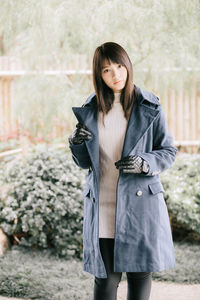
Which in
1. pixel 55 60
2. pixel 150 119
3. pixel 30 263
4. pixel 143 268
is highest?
pixel 55 60

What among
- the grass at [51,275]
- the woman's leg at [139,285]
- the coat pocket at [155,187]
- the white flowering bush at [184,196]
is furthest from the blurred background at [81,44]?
the woman's leg at [139,285]

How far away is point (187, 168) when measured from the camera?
383 cm

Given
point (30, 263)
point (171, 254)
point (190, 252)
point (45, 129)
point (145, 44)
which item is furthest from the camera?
point (45, 129)

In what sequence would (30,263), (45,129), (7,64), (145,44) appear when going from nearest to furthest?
(30,263) → (145,44) → (45,129) → (7,64)

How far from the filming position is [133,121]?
1.65 m

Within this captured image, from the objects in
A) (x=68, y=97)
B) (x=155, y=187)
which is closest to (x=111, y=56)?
(x=155, y=187)

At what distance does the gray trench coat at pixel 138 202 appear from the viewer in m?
1.61

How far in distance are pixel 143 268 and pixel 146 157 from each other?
434mm

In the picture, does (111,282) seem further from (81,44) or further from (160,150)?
(81,44)

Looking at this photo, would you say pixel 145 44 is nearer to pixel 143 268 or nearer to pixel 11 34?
pixel 11 34

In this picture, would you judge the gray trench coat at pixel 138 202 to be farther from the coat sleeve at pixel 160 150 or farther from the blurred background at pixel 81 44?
the blurred background at pixel 81 44

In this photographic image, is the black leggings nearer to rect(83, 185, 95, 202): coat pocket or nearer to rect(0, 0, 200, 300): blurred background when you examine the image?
Answer: rect(83, 185, 95, 202): coat pocket

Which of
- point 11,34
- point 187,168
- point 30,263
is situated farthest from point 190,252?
point 11,34

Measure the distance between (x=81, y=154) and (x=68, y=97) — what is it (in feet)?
6.20
